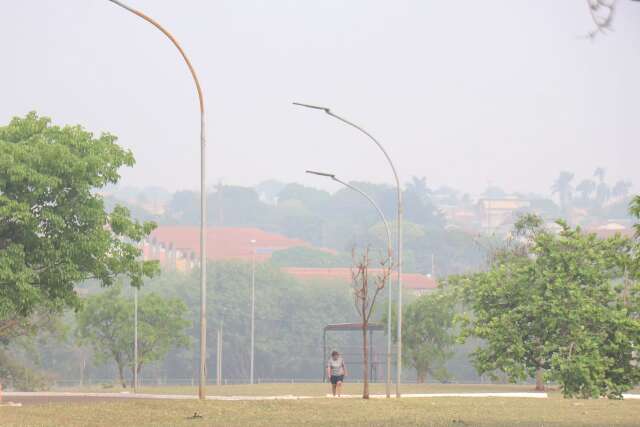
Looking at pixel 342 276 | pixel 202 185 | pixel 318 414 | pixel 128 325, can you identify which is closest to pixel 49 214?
pixel 202 185

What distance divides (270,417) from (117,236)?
15.3m

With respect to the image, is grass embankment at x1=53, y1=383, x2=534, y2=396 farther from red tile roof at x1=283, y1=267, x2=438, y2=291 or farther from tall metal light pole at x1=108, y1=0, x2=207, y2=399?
red tile roof at x1=283, y1=267, x2=438, y2=291

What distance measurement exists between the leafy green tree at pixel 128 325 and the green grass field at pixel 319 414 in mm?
43333

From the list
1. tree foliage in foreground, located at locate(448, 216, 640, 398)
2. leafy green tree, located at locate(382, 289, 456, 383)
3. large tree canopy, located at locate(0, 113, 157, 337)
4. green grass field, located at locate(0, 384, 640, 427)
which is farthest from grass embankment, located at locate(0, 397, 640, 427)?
leafy green tree, located at locate(382, 289, 456, 383)

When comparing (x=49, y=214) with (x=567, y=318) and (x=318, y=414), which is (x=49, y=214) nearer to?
(x=318, y=414)

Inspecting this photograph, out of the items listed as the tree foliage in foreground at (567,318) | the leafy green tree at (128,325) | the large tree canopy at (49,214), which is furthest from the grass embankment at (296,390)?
the tree foliage in foreground at (567,318)

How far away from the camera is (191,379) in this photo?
4628 inches

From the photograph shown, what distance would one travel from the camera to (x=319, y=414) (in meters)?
28.4

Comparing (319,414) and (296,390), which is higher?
(319,414)

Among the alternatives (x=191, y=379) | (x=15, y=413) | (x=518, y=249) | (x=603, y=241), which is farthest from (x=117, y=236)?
(x=191, y=379)

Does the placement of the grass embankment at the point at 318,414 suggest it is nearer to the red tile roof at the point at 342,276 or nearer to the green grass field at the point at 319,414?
the green grass field at the point at 319,414

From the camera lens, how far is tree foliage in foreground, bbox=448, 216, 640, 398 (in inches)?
1160

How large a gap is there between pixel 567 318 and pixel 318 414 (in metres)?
6.39

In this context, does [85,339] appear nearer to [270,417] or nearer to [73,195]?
[73,195]
